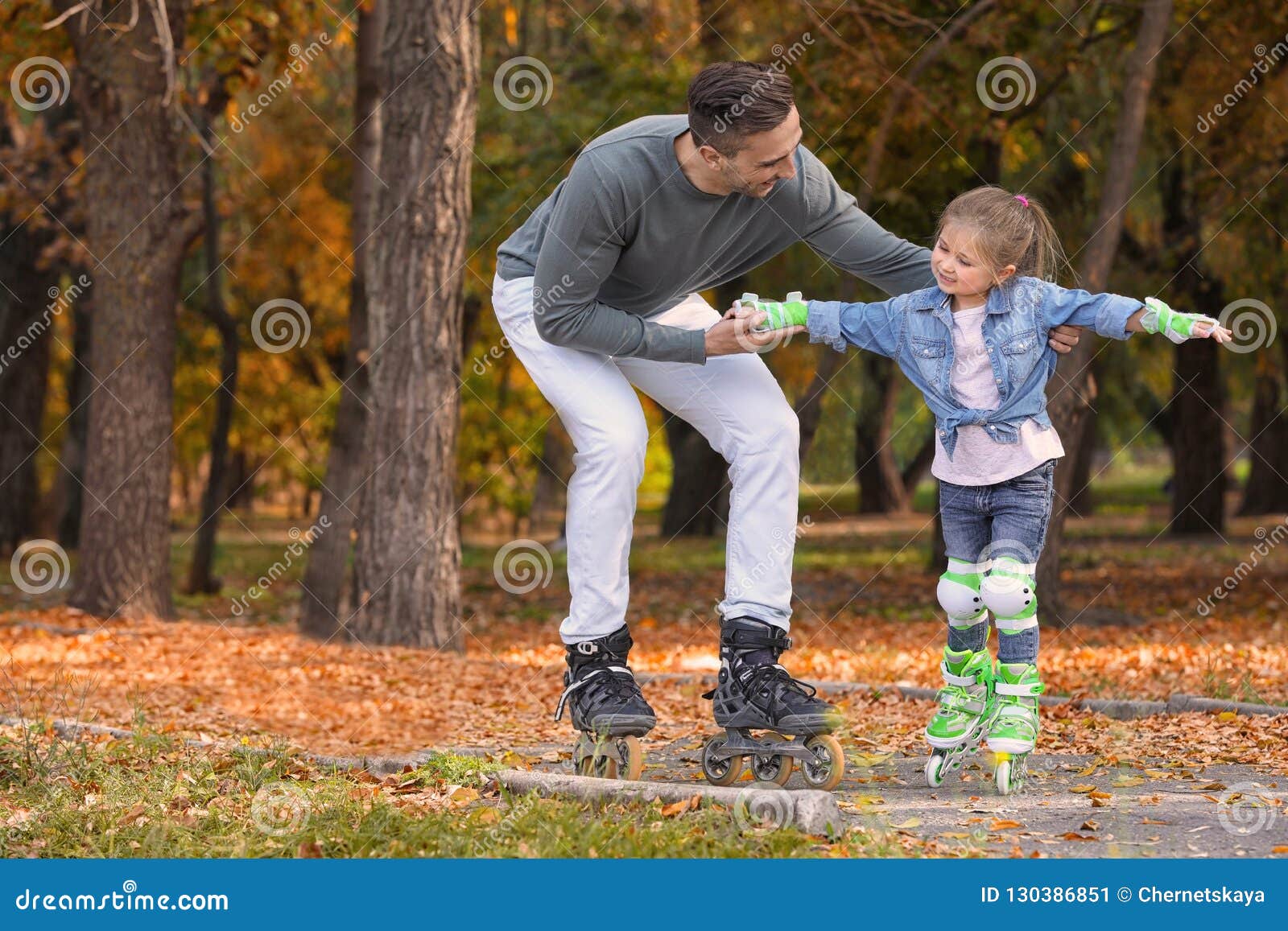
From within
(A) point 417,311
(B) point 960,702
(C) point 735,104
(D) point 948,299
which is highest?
(A) point 417,311

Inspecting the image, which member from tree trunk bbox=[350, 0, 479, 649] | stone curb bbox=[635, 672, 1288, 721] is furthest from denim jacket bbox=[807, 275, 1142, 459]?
tree trunk bbox=[350, 0, 479, 649]

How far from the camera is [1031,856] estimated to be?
327cm

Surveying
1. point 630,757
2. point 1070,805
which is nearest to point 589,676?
point 630,757

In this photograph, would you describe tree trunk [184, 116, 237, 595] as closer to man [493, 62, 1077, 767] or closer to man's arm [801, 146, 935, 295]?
man [493, 62, 1077, 767]

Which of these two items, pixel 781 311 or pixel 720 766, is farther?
pixel 720 766

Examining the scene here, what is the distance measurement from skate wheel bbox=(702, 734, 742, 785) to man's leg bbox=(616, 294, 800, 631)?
15.4 inches

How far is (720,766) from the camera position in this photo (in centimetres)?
428

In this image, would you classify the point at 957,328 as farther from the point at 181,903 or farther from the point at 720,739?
the point at 181,903

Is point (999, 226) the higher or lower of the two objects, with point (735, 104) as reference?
lower

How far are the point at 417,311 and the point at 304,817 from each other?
19.0ft

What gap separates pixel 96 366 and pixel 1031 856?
945 centimetres

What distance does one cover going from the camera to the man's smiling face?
394 cm

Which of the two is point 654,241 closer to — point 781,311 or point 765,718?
point 781,311

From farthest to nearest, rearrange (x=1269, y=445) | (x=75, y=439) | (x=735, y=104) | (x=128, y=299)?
(x=1269, y=445) < (x=75, y=439) < (x=128, y=299) < (x=735, y=104)
